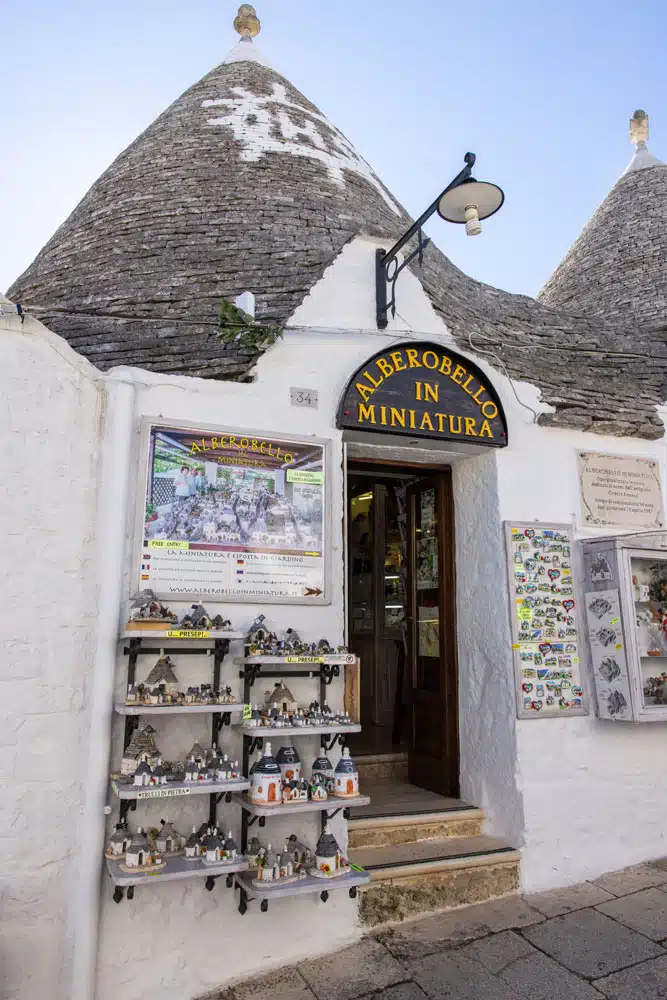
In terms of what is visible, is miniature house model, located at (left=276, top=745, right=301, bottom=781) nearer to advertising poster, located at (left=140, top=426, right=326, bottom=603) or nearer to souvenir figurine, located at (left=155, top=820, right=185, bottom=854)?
souvenir figurine, located at (left=155, top=820, right=185, bottom=854)

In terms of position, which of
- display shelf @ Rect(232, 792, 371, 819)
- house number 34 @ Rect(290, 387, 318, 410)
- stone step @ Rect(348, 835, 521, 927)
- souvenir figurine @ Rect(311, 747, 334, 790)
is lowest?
stone step @ Rect(348, 835, 521, 927)

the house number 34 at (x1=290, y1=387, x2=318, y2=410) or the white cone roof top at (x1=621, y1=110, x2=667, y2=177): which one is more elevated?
the white cone roof top at (x1=621, y1=110, x2=667, y2=177)

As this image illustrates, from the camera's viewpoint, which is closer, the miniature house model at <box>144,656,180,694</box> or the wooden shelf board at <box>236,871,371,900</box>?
the wooden shelf board at <box>236,871,371,900</box>

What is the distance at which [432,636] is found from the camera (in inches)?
219

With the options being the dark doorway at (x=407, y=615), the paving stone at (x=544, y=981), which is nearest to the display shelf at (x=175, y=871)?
the paving stone at (x=544, y=981)

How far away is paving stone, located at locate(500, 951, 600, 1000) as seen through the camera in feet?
10.8

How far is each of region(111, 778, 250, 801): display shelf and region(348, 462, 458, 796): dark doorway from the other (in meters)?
2.33

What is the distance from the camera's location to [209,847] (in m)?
3.35

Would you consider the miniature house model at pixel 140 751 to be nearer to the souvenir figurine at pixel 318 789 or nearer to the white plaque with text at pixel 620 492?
the souvenir figurine at pixel 318 789

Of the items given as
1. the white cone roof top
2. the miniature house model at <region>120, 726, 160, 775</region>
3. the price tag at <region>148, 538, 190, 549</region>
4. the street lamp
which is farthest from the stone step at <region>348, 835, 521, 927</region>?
the white cone roof top

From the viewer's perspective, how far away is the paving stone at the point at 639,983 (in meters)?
Result: 3.28

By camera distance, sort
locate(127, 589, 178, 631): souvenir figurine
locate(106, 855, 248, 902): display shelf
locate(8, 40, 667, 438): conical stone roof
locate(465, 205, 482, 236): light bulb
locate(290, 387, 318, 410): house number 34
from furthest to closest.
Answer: locate(8, 40, 667, 438): conical stone roof < locate(290, 387, 318, 410): house number 34 < locate(465, 205, 482, 236): light bulb < locate(127, 589, 178, 631): souvenir figurine < locate(106, 855, 248, 902): display shelf

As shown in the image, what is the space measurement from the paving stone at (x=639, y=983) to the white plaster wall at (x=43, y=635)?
269 cm

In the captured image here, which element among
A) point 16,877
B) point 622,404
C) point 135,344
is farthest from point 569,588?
point 16,877
